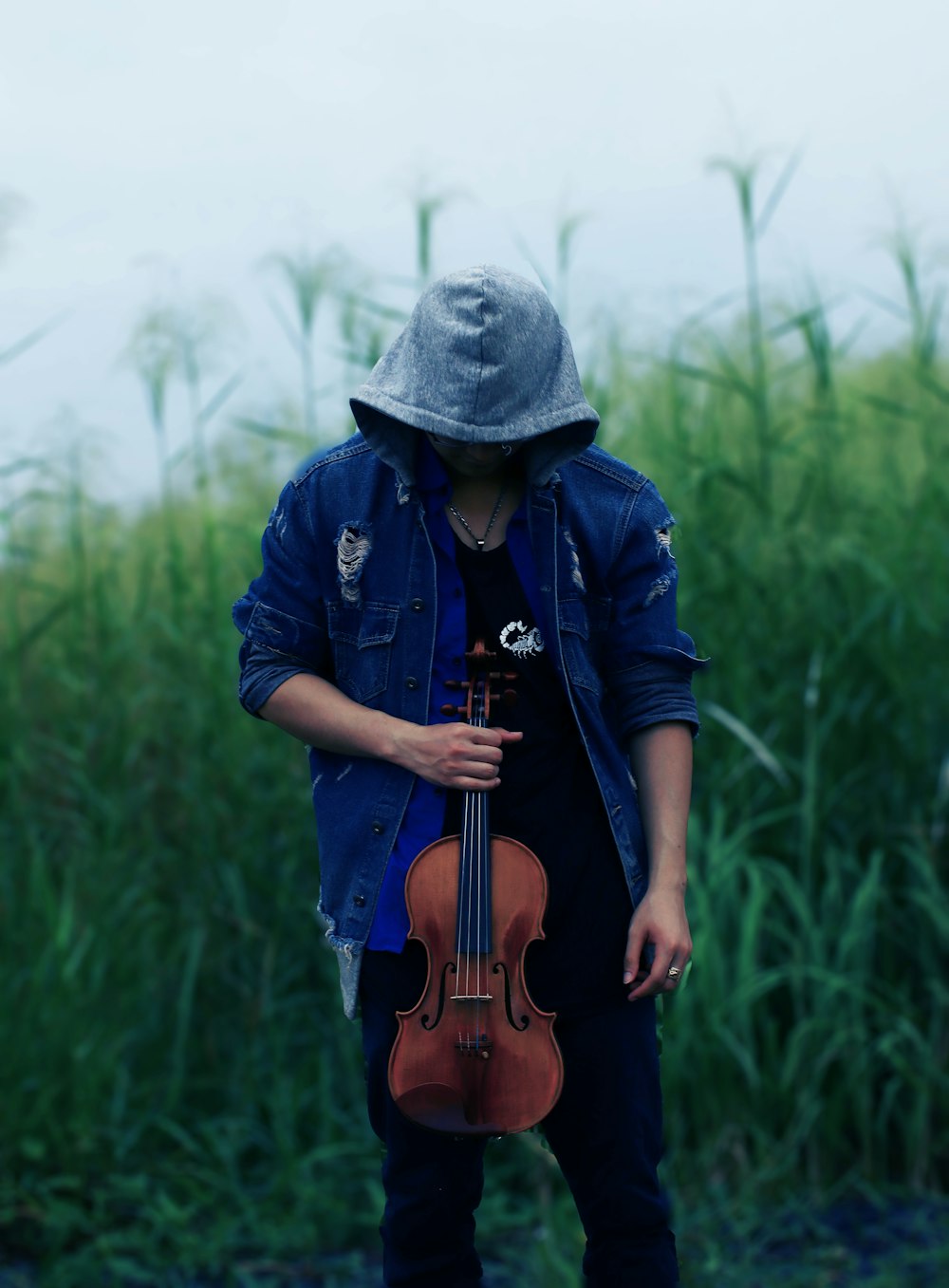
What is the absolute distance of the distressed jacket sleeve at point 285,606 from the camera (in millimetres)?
2240

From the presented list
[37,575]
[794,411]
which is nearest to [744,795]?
[794,411]

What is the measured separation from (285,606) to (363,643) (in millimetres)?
126

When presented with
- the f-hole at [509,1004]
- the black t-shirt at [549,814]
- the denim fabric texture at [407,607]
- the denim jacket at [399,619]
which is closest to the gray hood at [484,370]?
the denim fabric texture at [407,607]

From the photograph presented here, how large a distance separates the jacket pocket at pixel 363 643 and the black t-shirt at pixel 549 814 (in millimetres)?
122

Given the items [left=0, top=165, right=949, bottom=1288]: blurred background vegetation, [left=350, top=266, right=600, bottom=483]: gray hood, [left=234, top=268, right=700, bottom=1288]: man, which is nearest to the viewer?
[left=350, top=266, right=600, bottom=483]: gray hood

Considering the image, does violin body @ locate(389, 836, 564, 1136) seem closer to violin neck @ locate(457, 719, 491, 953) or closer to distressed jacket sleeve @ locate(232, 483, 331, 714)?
violin neck @ locate(457, 719, 491, 953)

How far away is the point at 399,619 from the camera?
221 centimetres

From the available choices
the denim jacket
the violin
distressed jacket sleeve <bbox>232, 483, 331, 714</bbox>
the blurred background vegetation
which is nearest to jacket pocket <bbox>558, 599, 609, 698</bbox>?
the denim jacket

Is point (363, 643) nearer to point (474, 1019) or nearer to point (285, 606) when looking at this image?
point (285, 606)

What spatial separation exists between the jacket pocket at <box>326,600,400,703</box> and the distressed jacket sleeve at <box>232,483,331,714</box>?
0.11 feet

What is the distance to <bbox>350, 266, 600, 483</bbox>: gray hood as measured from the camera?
1998 millimetres

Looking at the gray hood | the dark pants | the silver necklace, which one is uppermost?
the gray hood

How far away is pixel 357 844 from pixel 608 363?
2.90 meters

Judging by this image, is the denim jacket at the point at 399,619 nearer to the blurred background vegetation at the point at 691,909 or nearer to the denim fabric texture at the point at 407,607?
the denim fabric texture at the point at 407,607
